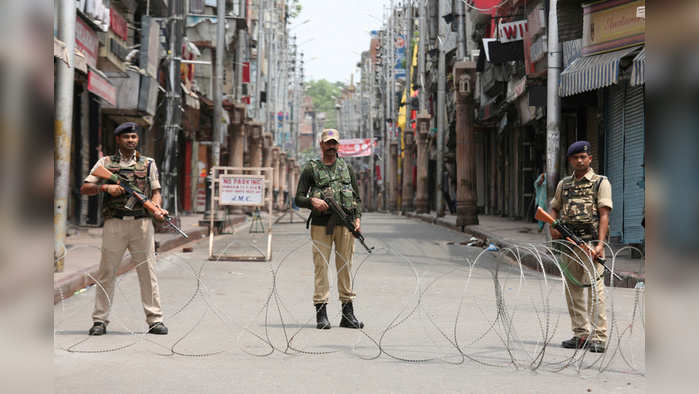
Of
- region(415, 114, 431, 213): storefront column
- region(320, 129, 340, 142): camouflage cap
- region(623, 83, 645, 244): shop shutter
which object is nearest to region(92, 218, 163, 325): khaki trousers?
region(320, 129, 340, 142): camouflage cap

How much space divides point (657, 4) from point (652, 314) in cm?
66

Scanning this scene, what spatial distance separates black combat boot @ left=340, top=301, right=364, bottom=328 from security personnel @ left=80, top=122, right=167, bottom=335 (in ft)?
5.84

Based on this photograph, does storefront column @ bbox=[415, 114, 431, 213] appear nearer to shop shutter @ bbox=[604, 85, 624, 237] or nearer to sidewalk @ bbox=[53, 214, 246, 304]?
sidewalk @ bbox=[53, 214, 246, 304]

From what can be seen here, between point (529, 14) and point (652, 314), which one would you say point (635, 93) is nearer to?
point (529, 14)

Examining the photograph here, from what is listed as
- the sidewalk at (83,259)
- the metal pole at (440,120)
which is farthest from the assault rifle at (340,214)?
the metal pole at (440,120)

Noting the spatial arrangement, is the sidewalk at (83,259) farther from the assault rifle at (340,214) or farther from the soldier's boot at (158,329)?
the assault rifle at (340,214)

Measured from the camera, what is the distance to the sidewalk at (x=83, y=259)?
9438 mm

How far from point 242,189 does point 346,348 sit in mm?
10192

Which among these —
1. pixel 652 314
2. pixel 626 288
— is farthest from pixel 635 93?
pixel 652 314

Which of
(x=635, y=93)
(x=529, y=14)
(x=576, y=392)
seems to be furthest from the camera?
(x=529, y=14)

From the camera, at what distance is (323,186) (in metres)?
7.82

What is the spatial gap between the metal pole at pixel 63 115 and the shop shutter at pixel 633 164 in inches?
416

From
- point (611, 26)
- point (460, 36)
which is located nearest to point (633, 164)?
point (611, 26)

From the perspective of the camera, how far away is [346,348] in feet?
21.8
